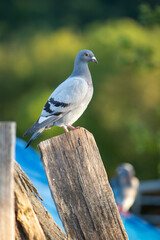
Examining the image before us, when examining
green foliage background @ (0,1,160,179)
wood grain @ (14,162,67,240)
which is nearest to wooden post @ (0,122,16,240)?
wood grain @ (14,162,67,240)

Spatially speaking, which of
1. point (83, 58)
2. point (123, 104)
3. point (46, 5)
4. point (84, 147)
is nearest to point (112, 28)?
point (123, 104)

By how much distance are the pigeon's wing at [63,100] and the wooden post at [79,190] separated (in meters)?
0.83

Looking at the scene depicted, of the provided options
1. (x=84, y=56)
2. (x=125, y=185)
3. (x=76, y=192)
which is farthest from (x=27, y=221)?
(x=125, y=185)

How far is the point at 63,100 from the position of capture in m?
2.62

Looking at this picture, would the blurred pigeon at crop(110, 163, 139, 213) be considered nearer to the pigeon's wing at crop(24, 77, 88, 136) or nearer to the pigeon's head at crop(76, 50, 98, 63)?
the pigeon's head at crop(76, 50, 98, 63)

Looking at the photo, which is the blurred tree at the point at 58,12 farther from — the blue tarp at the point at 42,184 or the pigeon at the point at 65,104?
the pigeon at the point at 65,104

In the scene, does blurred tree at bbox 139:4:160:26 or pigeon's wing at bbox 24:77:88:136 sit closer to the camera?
pigeon's wing at bbox 24:77:88:136

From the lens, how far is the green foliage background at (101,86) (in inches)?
474

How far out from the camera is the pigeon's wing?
102 inches

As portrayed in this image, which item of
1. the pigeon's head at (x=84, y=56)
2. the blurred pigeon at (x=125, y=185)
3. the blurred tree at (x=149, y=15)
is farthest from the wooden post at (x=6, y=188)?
the blurred pigeon at (x=125, y=185)

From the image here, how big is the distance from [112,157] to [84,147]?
36.0 feet

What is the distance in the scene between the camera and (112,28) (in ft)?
41.5

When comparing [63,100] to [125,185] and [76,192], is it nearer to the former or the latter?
[76,192]

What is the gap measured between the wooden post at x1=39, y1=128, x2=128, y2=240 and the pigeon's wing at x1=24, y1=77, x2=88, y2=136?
2.72ft
